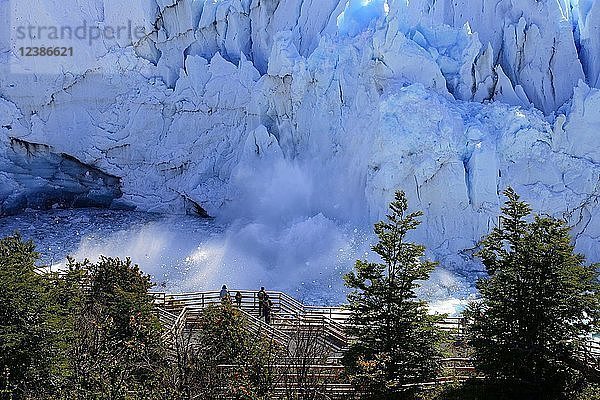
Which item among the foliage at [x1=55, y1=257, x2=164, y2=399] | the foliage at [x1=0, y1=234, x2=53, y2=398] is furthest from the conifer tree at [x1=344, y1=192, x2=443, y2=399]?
the foliage at [x1=0, y1=234, x2=53, y2=398]

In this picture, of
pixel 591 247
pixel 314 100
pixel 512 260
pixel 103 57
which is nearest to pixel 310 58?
pixel 314 100

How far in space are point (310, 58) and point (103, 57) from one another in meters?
7.22

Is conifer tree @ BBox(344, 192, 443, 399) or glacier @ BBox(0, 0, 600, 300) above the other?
glacier @ BBox(0, 0, 600, 300)

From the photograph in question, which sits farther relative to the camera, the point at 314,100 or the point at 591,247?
the point at 314,100

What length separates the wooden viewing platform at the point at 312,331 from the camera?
40.8 ft

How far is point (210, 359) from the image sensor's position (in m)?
12.2

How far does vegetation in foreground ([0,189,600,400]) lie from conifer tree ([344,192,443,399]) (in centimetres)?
2

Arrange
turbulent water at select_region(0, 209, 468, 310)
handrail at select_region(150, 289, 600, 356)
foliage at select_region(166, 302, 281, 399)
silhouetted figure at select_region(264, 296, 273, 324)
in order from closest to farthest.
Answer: foliage at select_region(166, 302, 281, 399), handrail at select_region(150, 289, 600, 356), silhouetted figure at select_region(264, 296, 273, 324), turbulent water at select_region(0, 209, 468, 310)

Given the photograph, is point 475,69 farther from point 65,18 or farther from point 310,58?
point 65,18

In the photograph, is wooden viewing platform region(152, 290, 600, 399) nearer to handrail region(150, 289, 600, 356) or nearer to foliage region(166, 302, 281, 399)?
handrail region(150, 289, 600, 356)

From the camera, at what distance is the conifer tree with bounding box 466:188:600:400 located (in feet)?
41.0

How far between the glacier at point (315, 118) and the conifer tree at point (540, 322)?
8.18m

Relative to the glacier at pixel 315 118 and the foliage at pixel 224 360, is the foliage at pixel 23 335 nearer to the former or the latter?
the foliage at pixel 224 360

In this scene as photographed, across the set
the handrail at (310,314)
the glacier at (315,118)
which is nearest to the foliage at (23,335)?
the handrail at (310,314)
